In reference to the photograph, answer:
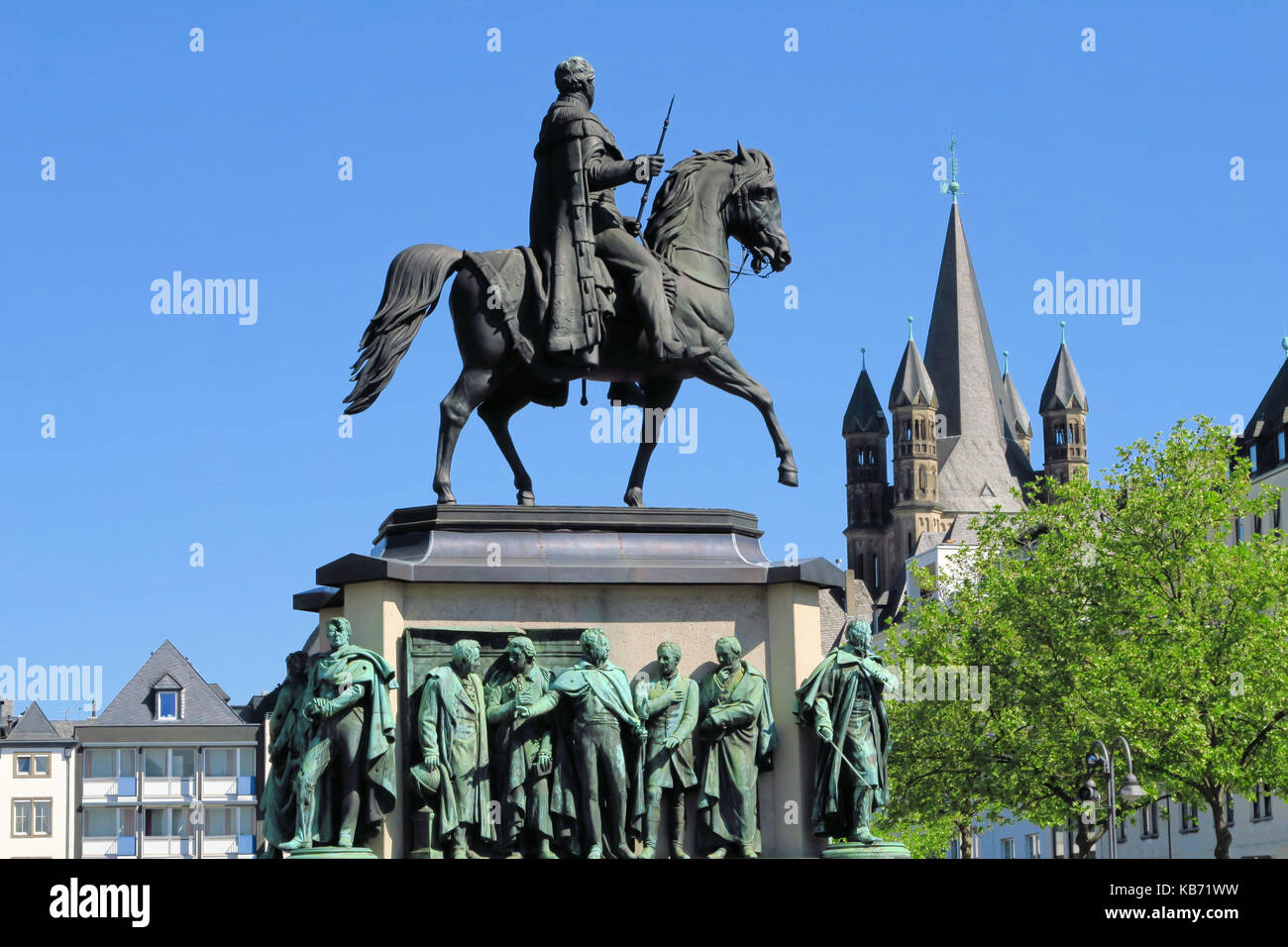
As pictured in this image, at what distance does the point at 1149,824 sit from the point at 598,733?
222 ft

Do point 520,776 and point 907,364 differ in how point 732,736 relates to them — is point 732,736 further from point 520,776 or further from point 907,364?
point 907,364

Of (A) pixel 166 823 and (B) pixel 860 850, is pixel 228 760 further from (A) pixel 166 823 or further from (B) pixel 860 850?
(B) pixel 860 850

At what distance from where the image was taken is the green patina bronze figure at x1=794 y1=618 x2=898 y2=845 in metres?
17.6

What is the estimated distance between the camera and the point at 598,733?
17016mm

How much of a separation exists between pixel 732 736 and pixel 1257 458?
63855 millimetres

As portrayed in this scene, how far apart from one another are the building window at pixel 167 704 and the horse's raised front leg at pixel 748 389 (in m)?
84.7

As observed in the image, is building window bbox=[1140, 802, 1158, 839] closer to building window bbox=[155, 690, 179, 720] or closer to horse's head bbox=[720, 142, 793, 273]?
building window bbox=[155, 690, 179, 720]

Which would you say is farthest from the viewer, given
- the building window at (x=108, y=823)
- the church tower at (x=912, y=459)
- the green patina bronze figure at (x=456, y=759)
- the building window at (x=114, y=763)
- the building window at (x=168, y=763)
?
the church tower at (x=912, y=459)

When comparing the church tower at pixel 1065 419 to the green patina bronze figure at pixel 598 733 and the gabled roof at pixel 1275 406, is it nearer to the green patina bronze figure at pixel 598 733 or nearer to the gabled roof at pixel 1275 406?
the gabled roof at pixel 1275 406

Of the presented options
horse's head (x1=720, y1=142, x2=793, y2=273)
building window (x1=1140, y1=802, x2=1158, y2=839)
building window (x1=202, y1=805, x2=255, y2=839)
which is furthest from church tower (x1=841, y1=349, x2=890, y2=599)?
horse's head (x1=720, y1=142, x2=793, y2=273)

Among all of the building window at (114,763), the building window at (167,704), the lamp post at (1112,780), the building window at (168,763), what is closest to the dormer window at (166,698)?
the building window at (167,704)

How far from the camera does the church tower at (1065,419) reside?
19525 centimetres
